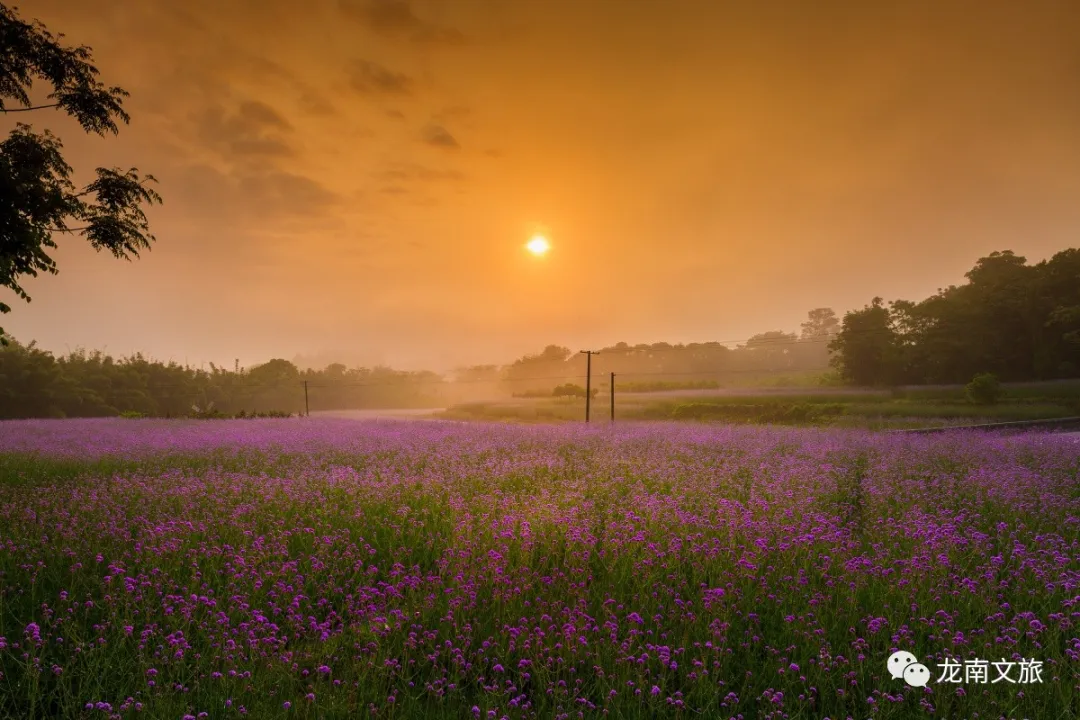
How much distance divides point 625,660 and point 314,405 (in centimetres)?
6041

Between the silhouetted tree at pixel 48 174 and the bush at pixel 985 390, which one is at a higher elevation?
the silhouetted tree at pixel 48 174

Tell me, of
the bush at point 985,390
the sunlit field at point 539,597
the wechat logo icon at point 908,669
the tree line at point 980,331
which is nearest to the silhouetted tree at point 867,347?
the tree line at point 980,331

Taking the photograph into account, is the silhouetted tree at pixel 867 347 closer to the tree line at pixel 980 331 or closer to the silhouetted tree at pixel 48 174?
the tree line at pixel 980 331

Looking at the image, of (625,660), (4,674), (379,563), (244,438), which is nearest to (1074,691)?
(625,660)

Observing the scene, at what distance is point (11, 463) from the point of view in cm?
1265

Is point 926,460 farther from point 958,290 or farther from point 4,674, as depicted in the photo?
point 958,290

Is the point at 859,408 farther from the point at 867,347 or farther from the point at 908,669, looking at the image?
the point at 908,669

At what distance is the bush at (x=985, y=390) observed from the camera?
22000 mm

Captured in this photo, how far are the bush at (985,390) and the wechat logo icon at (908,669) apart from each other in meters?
23.9

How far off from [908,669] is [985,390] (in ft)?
79.3

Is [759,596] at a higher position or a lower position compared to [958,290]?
lower

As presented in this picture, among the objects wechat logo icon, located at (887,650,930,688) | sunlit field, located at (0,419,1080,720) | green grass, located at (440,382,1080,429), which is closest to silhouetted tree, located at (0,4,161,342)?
sunlit field, located at (0,419,1080,720)

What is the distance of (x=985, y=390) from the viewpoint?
22.0m

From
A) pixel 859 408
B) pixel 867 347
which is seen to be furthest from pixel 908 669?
pixel 867 347
